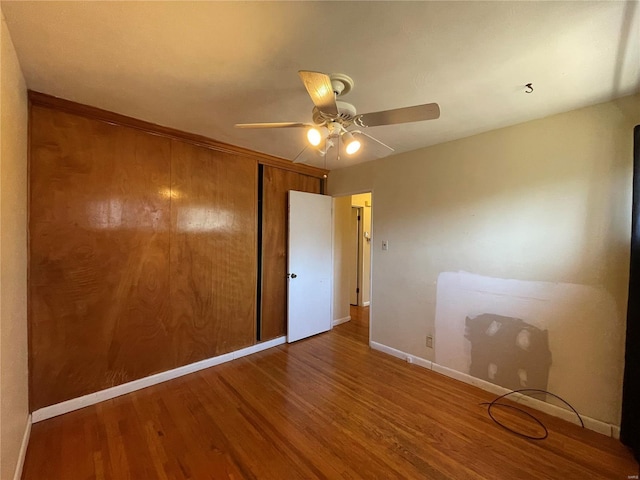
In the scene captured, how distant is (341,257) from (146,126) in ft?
10.5

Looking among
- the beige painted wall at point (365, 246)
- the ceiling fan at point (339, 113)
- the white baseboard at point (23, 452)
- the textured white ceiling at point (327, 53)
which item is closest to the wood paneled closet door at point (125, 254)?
the white baseboard at point (23, 452)

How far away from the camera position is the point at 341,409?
2.18m

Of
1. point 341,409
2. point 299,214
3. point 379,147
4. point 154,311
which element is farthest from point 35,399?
point 379,147

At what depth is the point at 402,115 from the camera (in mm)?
1503

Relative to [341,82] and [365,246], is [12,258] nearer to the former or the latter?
[341,82]

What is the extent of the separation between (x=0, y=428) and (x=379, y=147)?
11.0ft

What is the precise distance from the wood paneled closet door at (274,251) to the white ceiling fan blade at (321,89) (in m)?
2.05

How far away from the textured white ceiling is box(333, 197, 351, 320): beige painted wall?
2398 mm

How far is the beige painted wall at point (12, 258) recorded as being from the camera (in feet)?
4.16

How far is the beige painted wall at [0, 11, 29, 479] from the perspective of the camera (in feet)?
4.16

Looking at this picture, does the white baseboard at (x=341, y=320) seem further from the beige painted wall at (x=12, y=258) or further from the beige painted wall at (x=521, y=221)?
the beige painted wall at (x=12, y=258)

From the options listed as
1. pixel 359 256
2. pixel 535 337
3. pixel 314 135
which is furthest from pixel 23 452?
pixel 359 256

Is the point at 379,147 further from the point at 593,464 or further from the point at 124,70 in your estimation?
the point at 593,464

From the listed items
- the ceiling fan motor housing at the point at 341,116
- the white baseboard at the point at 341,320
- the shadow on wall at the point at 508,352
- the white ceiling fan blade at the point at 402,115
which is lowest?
the white baseboard at the point at 341,320
